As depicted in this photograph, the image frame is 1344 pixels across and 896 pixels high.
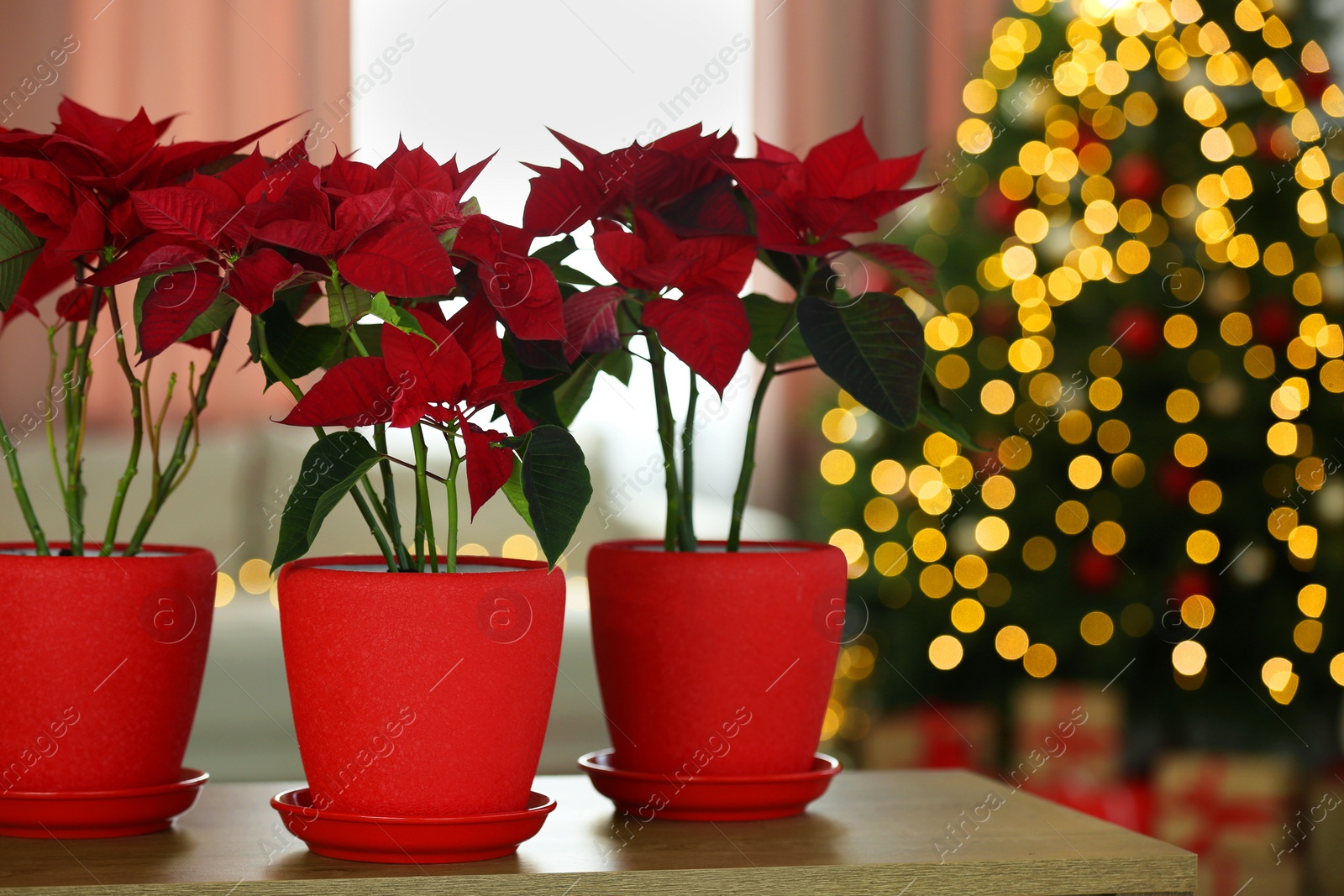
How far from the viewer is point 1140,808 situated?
6.97 ft

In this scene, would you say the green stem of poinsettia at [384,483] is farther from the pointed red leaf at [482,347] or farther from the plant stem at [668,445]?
the plant stem at [668,445]

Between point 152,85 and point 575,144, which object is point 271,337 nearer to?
point 575,144

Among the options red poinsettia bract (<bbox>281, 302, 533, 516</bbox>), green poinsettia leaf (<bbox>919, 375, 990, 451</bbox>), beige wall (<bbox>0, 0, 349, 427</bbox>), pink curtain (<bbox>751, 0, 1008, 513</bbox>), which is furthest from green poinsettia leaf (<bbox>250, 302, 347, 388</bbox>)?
pink curtain (<bbox>751, 0, 1008, 513</bbox>)

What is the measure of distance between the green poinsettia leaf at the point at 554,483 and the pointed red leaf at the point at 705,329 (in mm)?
73

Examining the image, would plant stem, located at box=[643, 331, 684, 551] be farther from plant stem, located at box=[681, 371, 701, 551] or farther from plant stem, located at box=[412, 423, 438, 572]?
plant stem, located at box=[412, 423, 438, 572]

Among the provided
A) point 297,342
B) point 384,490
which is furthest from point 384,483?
point 297,342

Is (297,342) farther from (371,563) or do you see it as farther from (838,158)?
(838,158)

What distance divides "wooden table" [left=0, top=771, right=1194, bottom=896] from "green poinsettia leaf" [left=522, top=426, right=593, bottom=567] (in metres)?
0.15

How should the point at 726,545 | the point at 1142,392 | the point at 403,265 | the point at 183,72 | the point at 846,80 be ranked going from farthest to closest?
the point at 846,80 < the point at 183,72 < the point at 1142,392 < the point at 726,545 < the point at 403,265

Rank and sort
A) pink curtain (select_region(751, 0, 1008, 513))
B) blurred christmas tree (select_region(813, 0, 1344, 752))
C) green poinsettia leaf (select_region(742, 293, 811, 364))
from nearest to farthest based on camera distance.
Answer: green poinsettia leaf (select_region(742, 293, 811, 364)) < blurred christmas tree (select_region(813, 0, 1344, 752)) < pink curtain (select_region(751, 0, 1008, 513))

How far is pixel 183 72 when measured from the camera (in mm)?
3172

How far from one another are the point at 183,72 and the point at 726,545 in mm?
2959

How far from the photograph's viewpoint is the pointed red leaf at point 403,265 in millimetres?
515

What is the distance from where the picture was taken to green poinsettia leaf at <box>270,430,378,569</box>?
52 centimetres
